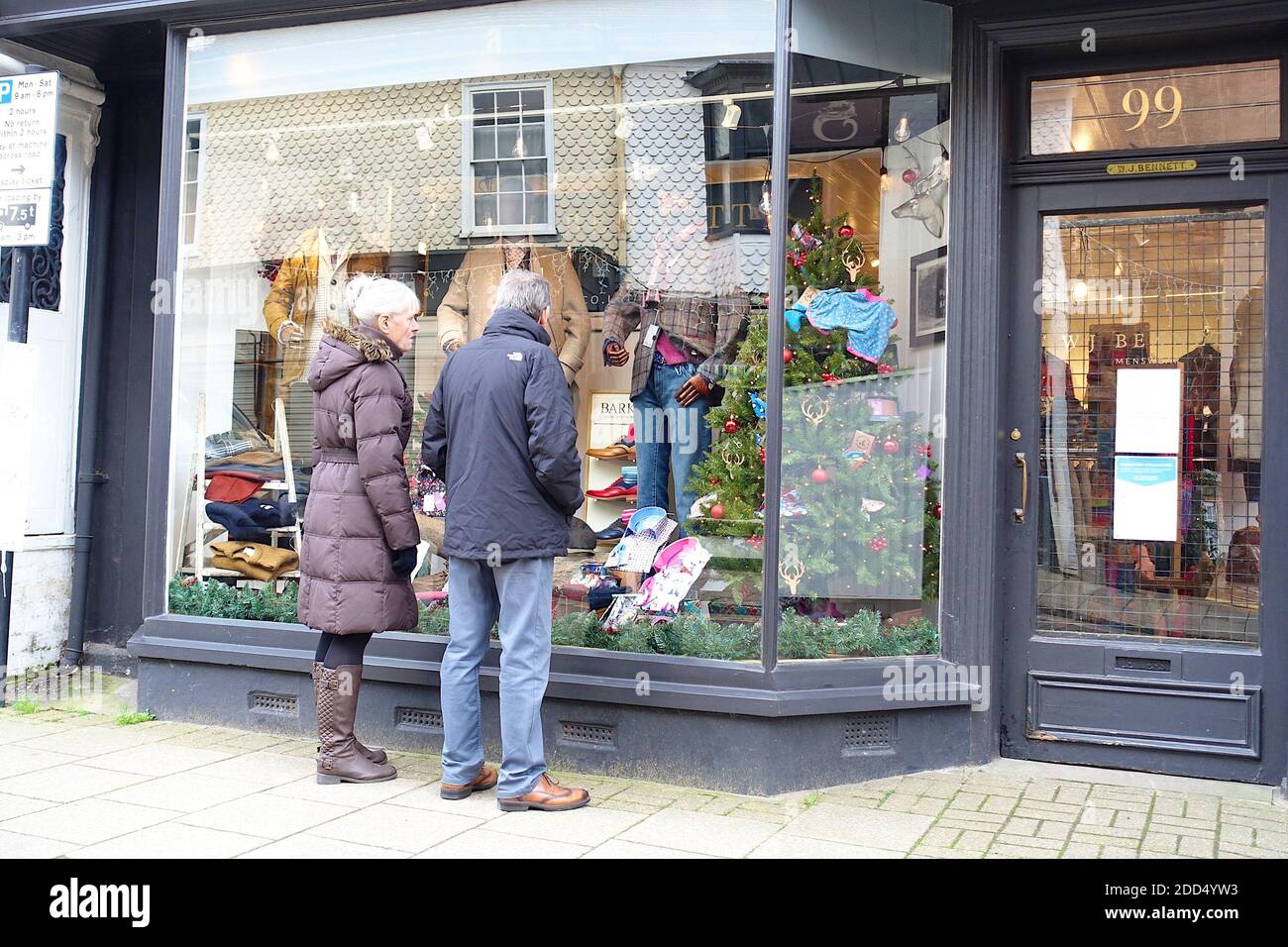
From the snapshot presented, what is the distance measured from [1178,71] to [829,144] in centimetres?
156

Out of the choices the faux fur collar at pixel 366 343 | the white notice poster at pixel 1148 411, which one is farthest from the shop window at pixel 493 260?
the white notice poster at pixel 1148 411

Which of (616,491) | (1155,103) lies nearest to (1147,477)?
(1155,103)

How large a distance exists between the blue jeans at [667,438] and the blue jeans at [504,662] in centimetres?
136

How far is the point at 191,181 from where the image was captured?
6422 millimetres

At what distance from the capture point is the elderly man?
14.9 feet

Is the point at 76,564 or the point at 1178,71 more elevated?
the point at 1178,71

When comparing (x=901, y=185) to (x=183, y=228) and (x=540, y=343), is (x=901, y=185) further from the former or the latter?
(x=183, y=228)

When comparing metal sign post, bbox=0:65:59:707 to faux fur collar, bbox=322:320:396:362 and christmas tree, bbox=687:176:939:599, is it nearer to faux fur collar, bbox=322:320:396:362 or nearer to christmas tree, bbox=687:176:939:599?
faux fur collar, bbox=322:320:396:362

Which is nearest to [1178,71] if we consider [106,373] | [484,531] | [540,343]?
[540,343]

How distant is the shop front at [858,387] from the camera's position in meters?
5.20

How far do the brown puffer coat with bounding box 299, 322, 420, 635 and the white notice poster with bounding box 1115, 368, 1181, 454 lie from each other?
3194 mm

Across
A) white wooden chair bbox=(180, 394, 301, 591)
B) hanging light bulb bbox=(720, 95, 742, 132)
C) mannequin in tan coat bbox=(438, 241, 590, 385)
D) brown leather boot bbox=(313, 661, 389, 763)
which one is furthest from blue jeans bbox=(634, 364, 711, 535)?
white wooden chair bbox=(180, 394, 301, 591)

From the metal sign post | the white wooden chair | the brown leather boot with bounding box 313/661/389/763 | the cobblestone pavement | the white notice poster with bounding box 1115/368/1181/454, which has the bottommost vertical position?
the cobblestone pavement
